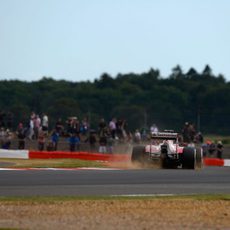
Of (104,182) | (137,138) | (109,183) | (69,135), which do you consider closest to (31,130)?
(69,135)

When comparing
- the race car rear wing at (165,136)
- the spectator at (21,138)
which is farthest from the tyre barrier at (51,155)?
the race car rear wing at (165,136)

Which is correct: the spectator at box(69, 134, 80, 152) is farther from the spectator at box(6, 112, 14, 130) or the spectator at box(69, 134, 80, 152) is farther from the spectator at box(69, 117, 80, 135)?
the spectator at box(6, 112, 14, 130)

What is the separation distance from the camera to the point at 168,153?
25.5 metres

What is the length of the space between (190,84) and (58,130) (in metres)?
59.8

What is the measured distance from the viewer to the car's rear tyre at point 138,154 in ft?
84.9

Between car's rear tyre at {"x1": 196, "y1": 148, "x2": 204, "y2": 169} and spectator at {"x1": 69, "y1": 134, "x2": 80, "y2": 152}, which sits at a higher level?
spectator at {"x1": 69, "y1": 134, "x2": 80, "y2": 152}

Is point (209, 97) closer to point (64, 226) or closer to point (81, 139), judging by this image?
point (81, 139)

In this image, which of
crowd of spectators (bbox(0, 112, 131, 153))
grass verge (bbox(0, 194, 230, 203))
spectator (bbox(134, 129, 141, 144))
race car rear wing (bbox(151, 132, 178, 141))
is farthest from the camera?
spectator (bbox(134, 129, 141, 144))

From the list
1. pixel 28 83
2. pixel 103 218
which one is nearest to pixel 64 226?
pixel 103 218

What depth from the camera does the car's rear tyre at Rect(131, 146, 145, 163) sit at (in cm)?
2588

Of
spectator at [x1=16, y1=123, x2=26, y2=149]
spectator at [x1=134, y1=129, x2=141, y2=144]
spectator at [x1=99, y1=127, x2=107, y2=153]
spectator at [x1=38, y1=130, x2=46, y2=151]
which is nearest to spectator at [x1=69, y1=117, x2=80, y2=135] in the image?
spectator at [x1=99, y1=127, x2=107, y2=153]

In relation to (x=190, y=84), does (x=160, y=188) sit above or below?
below

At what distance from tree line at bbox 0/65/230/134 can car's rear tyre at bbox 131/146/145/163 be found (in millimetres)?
11501

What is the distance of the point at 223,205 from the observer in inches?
554
